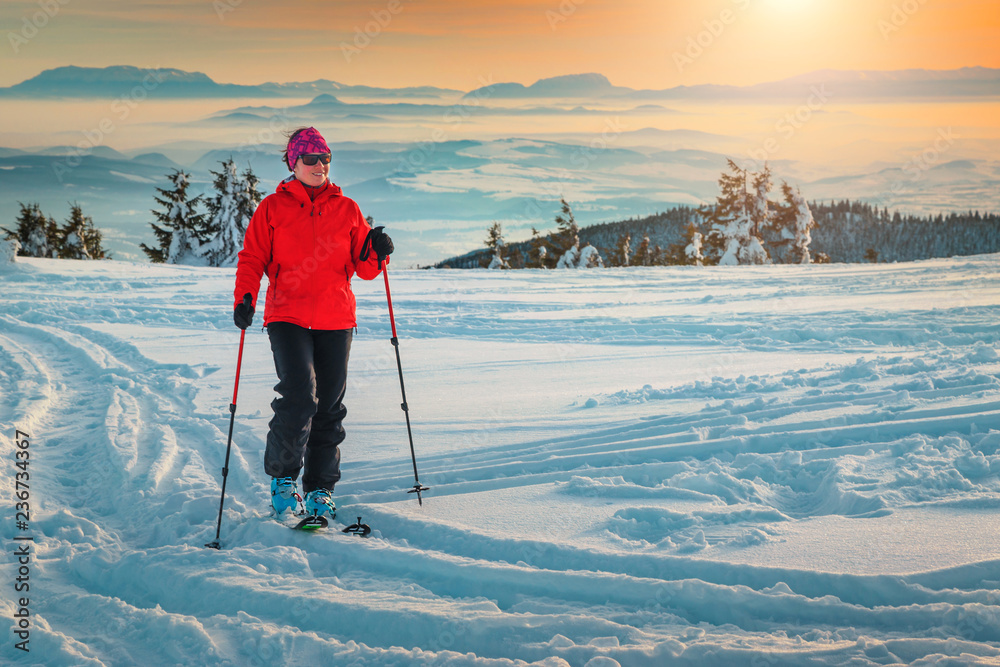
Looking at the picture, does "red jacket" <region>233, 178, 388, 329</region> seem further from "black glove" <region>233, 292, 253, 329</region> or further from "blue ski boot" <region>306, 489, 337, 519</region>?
"blue ski boot" <region>306, 489, 337, 519</region>

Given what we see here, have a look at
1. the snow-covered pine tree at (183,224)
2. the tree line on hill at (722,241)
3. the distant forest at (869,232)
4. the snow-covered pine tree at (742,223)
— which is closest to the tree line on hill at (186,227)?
the snow-covered pine tree at (183,224)

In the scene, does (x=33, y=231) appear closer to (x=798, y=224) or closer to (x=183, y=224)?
(x=183, y=224)

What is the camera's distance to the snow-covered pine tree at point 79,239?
46938 mm

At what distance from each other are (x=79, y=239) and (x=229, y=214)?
16.6 meters

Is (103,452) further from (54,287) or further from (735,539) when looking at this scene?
(54,287)

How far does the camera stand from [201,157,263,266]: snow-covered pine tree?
128 ft

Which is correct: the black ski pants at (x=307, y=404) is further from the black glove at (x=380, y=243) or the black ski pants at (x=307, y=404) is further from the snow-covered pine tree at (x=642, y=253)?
the snow-covered pine tree at (x=642, y=253)

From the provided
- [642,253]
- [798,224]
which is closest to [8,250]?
[798,224]

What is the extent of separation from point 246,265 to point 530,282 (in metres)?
15.3

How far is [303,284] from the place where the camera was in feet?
12.2

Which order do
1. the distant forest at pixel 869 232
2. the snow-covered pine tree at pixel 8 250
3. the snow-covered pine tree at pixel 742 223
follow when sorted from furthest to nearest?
the distant forest at pixel 869 232 < the snow-covered pine tree at pixel 742 223 < the snow-covered pine tree at pixel 8 250

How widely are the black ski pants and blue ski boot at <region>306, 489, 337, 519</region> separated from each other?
0.23 feet

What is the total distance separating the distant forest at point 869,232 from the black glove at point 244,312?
144 meters

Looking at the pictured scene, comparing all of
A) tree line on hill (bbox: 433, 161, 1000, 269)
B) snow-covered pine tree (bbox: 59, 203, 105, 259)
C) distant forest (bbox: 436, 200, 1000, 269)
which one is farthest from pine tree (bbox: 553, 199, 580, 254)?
distant forest (bbox: 436, 200, 1000, 269)
